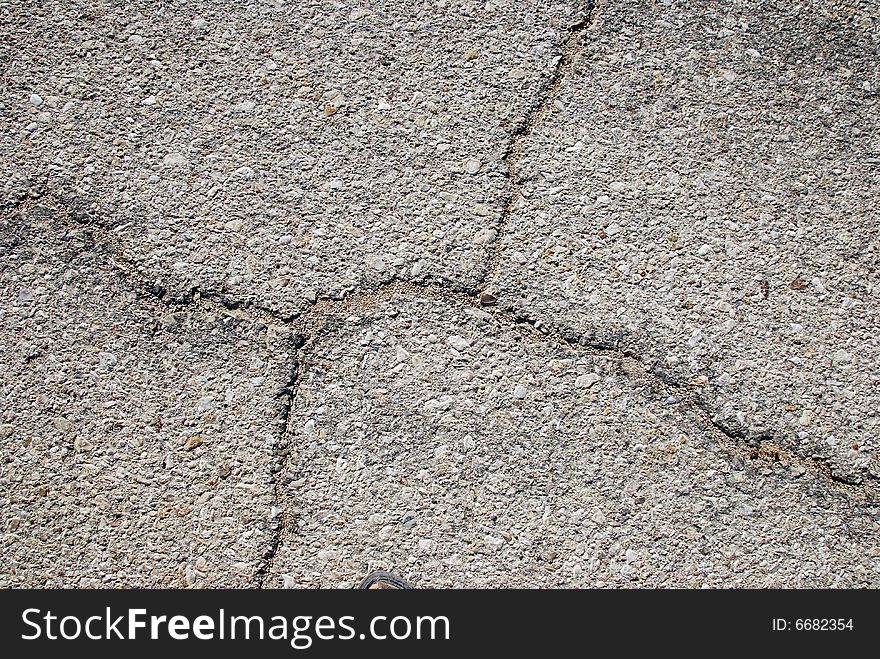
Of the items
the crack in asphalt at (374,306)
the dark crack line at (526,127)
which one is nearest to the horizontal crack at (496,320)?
the crack in asphalt at (374,306)

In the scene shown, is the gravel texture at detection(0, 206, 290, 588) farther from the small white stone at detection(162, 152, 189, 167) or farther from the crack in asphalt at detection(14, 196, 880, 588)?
the small white stone at detection(162, 152, 189, 167)

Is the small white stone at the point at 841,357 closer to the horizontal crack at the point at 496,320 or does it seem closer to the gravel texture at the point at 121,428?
the horizontal crack at the point at 496,320

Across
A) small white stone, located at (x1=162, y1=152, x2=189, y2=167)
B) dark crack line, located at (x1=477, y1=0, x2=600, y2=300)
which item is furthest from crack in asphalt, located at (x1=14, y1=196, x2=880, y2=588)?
small white stone, located at (x1=162, y1=152, x2=189, y2=167)

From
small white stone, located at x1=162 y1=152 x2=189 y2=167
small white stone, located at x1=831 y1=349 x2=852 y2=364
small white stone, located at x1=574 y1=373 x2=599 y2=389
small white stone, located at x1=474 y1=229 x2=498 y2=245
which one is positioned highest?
small white stone, located at x1=162 y1=152 x2=189 y2=167

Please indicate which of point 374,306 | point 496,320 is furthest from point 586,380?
point 374,306

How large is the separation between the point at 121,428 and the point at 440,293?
0.89 meters

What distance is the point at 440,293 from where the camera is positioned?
7.59 ft

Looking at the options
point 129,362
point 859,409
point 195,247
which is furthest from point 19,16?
point 859,409

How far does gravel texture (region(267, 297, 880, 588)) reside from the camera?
217 centimetres

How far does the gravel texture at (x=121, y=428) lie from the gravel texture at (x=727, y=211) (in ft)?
2.53

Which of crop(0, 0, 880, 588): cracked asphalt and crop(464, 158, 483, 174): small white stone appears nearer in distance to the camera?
crop(0, 0, 880, 588): cracked asphalt

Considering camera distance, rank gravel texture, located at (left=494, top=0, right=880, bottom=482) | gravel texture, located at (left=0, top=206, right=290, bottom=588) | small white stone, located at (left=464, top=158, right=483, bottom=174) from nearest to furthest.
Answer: gravel texture, located at (left=0, top=206, right=290, bottom=588) < gravel texture, located at (left=494, top=0, right=880, bottom=482) < small white stone, located at (left=464, top=158, right=483, bottom=174)

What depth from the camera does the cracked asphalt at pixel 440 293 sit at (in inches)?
86.1

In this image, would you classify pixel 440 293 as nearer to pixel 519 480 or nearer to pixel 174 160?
pixel 519 480
